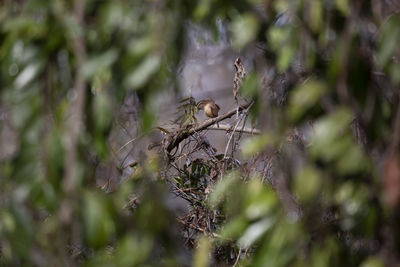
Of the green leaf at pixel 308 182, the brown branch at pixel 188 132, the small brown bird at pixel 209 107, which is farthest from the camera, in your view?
the small brown bird at pixel 209 107

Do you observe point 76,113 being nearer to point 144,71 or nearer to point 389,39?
point 144,71

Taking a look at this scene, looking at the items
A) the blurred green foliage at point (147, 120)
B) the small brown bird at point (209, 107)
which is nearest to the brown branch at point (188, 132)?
the small brown bird at point (209, 107)

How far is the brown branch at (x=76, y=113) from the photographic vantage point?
2.59ft

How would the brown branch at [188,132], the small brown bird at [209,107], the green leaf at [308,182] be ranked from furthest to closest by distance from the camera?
the small brown bird at [209,107] → the brown branch at [188,132] → the green leaf at [308,182]

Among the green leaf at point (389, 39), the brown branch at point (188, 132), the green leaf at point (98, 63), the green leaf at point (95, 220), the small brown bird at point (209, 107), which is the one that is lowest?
the green leaf at point (95, 220)

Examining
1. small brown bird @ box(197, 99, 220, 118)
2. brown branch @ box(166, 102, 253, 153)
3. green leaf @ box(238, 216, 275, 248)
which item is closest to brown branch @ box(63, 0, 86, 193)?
green leaf @ box(238, 216, 275, 248)

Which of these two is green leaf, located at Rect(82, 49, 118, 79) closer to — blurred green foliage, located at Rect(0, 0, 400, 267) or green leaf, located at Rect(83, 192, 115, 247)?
blurred green foliage, located at Rect(0, 0, 400, 267)

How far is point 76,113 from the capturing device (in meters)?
0.80

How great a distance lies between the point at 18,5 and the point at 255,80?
16.5 inches

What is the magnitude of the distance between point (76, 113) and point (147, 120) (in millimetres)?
109

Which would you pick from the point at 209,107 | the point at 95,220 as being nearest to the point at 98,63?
the point at 95,220

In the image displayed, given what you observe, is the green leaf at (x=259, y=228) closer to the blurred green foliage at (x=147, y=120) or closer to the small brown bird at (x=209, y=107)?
the blurred green foliage at (x=147, y=120)

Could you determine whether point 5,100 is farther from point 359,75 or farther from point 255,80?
point 359,75

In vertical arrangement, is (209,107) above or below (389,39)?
above
